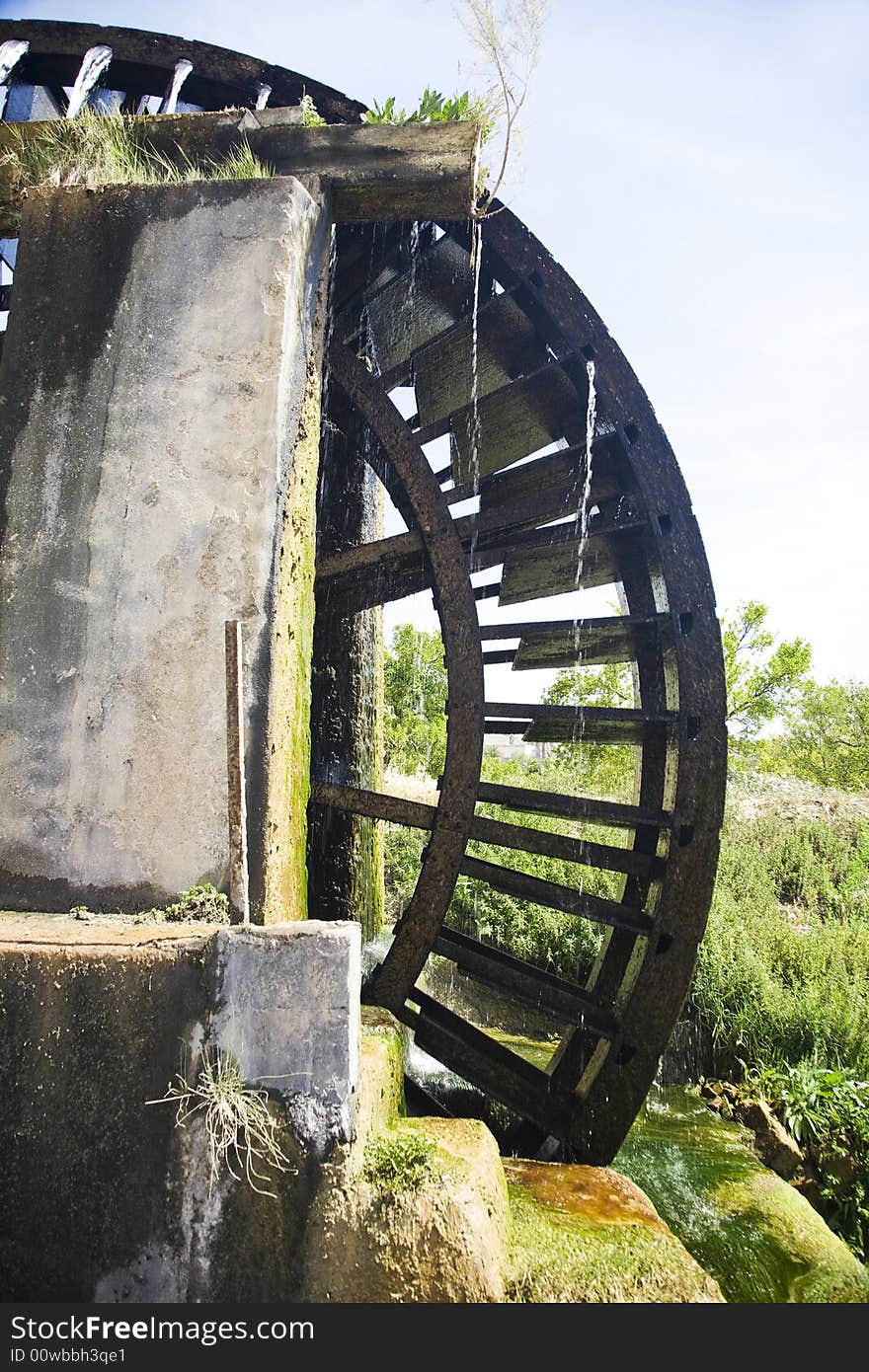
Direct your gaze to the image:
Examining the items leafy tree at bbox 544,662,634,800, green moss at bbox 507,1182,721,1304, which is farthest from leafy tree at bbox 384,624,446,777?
green moss at bbox 507,1182,721,1304

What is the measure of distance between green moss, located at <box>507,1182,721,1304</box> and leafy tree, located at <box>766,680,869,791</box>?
17.4 m

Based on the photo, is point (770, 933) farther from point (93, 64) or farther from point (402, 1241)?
point (93, 64)

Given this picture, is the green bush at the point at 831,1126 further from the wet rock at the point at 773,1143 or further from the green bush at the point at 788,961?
the green bush at the point at 788,961

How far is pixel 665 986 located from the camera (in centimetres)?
370

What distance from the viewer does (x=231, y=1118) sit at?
63.0 inches

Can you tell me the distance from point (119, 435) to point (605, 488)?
2.79m

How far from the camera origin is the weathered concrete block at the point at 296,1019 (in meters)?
1.66

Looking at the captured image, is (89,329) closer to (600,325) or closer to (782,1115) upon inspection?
(600,325)

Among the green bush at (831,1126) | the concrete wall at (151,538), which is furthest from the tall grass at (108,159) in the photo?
the green bush at (831,1126)

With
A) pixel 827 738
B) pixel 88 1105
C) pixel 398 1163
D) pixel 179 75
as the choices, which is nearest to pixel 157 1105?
pixel 88 1105

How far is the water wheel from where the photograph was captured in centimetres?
369

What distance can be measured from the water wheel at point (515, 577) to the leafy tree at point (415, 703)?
Result: 24.2ft

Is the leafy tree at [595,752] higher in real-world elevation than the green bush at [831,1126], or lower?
higher

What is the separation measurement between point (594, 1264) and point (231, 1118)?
1.00m
